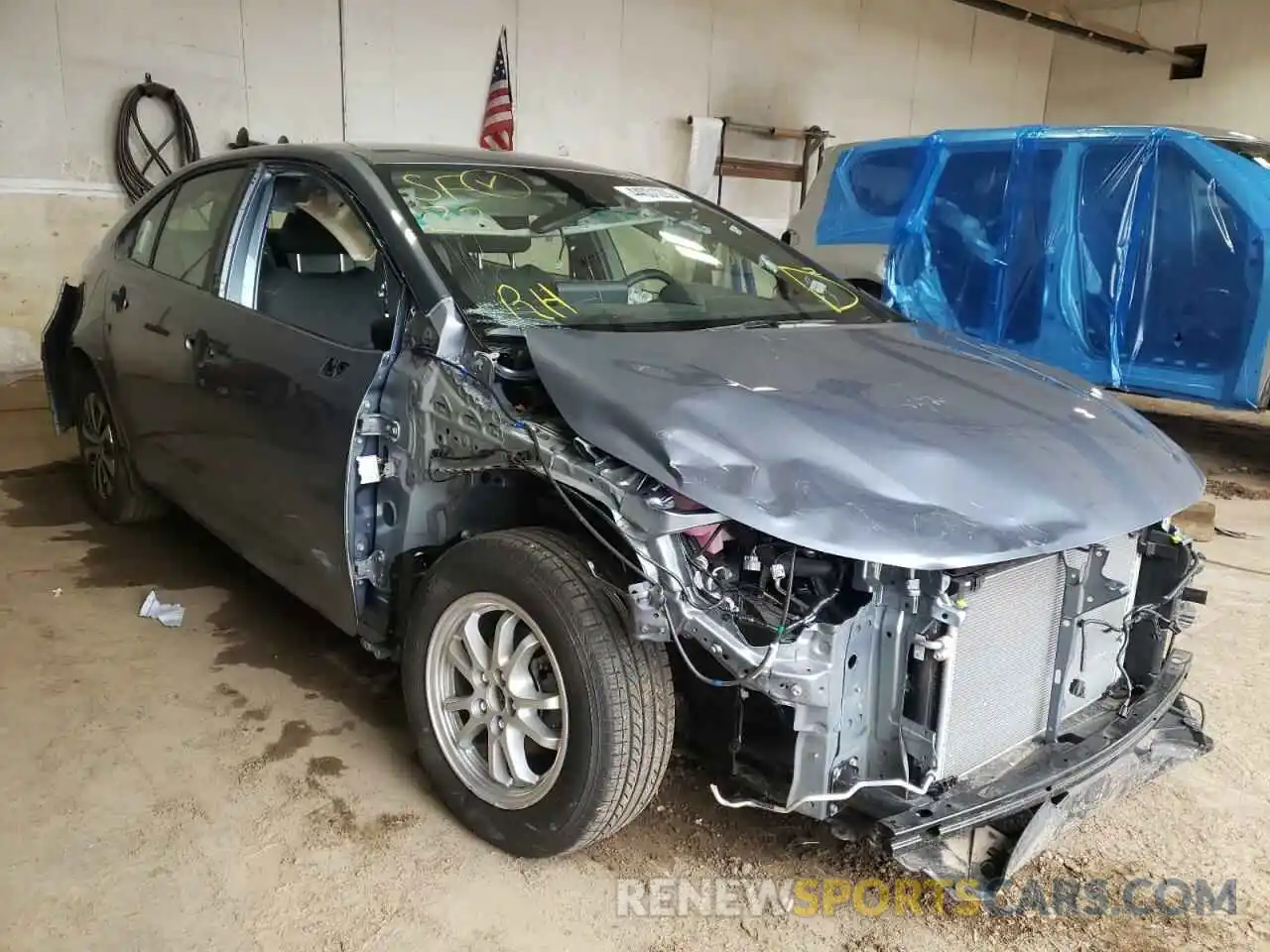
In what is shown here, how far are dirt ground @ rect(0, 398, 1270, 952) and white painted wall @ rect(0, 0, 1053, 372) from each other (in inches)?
185

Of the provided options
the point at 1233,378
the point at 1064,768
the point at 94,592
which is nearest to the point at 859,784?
the point at 1064,768

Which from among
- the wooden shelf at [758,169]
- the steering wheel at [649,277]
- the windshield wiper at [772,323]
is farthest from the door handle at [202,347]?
the wooden shelf at [758,169]

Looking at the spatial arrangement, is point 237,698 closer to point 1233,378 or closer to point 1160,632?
point 1160,632

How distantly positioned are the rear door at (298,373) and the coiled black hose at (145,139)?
190 inches

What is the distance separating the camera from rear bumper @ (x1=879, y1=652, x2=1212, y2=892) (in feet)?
5.89

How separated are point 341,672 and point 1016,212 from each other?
500 cm

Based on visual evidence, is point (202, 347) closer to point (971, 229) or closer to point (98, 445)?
point (98, 445)

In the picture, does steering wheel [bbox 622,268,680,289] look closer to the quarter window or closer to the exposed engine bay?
the exposed engine bay

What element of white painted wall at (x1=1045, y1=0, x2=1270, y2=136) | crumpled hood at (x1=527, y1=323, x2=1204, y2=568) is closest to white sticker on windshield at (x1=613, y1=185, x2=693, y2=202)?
crumpled hood at (x1=527, y1=323, x2=1204, y2=568)

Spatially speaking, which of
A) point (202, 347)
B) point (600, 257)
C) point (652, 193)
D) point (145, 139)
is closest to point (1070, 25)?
point (145, 139)

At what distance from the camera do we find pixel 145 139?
6938mm

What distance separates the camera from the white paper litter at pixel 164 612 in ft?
10.8

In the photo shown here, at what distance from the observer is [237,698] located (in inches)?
112

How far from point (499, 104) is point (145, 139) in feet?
9.55
